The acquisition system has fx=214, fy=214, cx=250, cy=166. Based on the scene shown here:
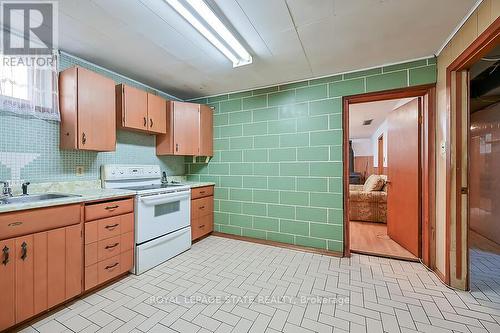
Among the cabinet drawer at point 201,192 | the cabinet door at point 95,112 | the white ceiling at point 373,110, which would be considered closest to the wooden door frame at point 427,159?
the white ceiling at point 373,110

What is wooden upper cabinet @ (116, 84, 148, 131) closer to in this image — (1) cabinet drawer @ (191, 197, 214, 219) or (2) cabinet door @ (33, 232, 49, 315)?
(1) cabinet drawer @ (191, 197, 214, 219)

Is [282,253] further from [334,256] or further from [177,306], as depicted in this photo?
[177,306]

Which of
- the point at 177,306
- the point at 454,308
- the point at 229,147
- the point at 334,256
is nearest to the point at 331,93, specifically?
the point at 229,147

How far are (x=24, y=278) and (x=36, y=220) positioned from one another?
38cm

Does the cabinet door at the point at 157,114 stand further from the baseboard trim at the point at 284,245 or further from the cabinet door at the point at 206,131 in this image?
the baseboard trim at the point at 284,245

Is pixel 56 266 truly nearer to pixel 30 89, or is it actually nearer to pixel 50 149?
pixel 50 149

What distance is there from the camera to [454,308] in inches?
65.2

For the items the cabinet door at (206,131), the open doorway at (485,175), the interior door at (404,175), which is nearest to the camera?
the open doorway at (485,175)

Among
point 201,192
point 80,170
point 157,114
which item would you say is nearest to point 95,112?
point 80,170

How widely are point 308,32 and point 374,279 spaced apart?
2402 millimetres

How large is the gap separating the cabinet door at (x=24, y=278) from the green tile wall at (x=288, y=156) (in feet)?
7.31

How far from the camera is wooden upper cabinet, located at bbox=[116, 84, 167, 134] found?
2459 millimetres

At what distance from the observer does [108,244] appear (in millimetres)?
1968

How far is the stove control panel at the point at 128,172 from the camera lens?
2.48 metres
